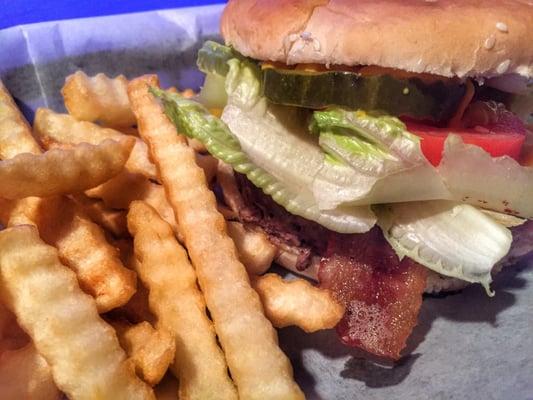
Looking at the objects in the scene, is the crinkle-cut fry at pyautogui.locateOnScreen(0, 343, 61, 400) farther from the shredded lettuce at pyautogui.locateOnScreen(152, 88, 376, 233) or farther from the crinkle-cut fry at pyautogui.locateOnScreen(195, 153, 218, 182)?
the crinkle-cut fry at pyautogui.locateOnScreen(195, 153, 218, 182)

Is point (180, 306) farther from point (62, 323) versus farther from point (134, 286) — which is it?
point (62, 323)

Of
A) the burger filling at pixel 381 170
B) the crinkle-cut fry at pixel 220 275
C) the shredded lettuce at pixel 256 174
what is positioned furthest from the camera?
the shredded lettuce at pixel 256 174

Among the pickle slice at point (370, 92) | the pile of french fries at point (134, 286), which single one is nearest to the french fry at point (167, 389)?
the pile of french fries at point (134, 286)

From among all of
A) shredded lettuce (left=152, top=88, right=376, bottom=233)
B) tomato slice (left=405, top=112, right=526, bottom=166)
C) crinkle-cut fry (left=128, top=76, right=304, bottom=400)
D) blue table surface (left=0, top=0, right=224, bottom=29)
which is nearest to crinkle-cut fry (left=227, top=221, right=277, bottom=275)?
shredded lettuce (left=152, top=88, right=376, bottom=233)

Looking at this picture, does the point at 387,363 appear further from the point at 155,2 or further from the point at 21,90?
the point at 155,2

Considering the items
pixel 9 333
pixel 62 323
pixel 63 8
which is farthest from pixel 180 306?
pixel 63 8

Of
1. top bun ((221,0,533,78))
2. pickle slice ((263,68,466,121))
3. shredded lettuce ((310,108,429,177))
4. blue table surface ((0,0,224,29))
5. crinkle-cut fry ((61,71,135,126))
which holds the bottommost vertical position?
blue table surface ((0,0,224,29))

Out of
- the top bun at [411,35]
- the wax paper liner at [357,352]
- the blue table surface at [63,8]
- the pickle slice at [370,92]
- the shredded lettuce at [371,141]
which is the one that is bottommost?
the wax paper liner at [357,352]

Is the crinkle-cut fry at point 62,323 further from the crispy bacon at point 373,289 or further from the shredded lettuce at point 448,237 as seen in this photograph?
the shredded lettuce at point 448,237
